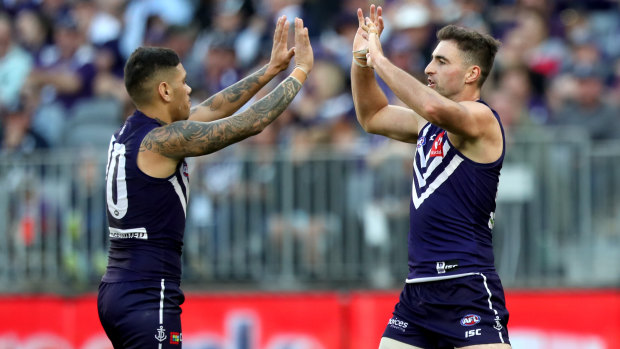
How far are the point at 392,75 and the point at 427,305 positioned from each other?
1.62m

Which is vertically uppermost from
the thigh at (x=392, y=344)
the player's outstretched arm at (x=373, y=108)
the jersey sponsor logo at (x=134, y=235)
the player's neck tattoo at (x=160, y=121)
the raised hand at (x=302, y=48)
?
the raised hand at (x=302, y=48)

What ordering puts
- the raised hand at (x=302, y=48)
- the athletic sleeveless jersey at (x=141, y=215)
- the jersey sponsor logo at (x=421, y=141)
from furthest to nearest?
the raised hand at (x=302, y=48) < the jersey sponsor logo at (x=421, y=141) < the athletic sleeveless jersey at (x=141, y=215)

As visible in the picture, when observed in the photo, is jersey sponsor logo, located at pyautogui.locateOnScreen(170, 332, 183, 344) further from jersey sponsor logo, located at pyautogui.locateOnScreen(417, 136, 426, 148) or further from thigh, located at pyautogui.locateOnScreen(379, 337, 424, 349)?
jersey sponsor logo, located at pyautogui.locateOnScreen(417, 136, 426, 148)

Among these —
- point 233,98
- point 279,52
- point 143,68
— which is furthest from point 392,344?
point 143,68

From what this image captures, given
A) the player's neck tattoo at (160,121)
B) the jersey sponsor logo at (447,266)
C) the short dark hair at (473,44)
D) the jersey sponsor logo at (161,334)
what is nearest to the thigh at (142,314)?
the jersey sponsor logo at (161,334)

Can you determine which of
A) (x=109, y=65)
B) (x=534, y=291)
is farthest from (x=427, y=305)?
(x=109, y=65)

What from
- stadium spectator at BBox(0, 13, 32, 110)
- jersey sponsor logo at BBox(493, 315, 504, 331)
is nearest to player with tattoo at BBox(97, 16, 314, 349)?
jersey sponsor logo at BBox(493, 315, 504, 331)

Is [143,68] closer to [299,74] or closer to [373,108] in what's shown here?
[299,74]

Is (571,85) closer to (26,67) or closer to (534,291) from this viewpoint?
(534,291)

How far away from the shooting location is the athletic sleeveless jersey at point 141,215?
697 centimetres

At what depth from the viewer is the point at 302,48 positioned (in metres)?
7.61

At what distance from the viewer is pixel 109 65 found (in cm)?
1388

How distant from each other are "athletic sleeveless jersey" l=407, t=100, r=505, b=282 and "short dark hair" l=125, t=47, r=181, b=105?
2.02m

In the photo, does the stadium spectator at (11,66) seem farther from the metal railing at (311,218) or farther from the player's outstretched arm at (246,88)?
the player's outstretched arm at (246,88)
